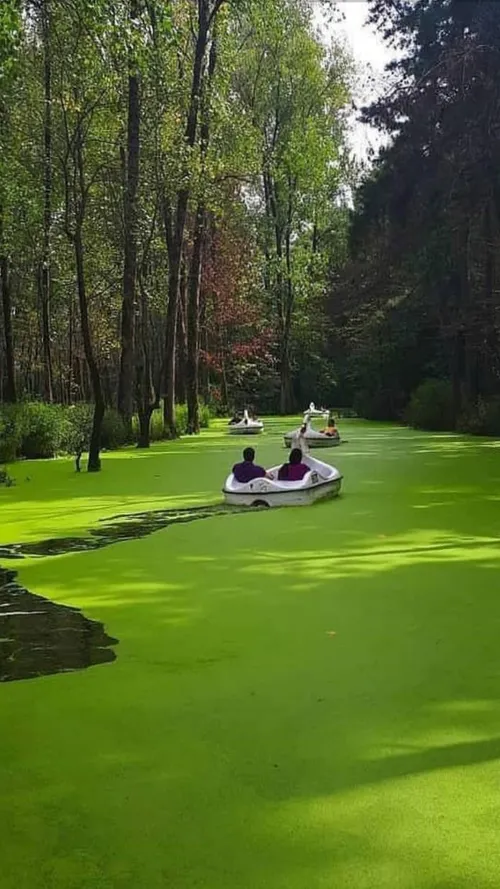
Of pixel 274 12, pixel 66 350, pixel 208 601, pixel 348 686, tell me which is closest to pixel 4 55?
pixel 208 601

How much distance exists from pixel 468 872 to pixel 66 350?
29.1 m

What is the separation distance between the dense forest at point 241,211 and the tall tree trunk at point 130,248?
39 millimetres

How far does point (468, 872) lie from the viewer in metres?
2.06

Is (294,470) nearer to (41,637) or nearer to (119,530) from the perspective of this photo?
(119,530)

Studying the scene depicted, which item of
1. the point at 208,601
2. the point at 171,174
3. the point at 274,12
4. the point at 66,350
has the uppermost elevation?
the point at 274,12

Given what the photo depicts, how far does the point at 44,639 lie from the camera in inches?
164

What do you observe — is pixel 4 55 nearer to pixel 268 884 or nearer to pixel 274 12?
pixel 268 884

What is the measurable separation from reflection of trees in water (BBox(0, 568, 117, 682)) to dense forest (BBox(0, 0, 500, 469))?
3.10 meters

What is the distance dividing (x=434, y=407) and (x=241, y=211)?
1309cm

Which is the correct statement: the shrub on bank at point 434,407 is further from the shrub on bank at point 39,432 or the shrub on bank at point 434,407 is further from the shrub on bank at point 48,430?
the shrub on bank at point 39,432

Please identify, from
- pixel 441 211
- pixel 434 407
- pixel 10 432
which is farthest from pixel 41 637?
pixel 434 407

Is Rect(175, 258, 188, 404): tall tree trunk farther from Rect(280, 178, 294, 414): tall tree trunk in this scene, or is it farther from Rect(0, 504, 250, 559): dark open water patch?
Rect(0, 504, 250, 559): dark open water patch

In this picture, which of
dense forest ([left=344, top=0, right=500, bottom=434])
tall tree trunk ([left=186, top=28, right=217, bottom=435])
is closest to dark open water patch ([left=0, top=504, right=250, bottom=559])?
dense forest ([left=344, top=0, right=500, bottom=434])

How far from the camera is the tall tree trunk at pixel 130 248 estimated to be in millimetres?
13953
